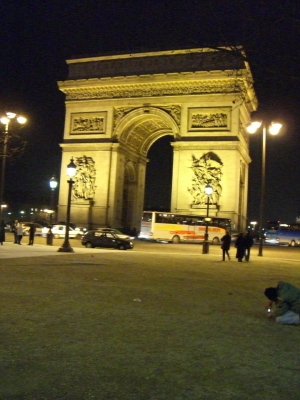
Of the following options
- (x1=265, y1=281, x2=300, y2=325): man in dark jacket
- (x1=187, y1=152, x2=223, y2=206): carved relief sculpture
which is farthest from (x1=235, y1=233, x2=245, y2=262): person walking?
(x1=187, y1=152, x2=223, y2=206): carved relief sculpture

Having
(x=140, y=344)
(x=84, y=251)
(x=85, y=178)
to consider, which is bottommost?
(x=84, y=251)

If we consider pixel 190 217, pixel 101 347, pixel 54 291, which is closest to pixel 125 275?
pixel 54 291

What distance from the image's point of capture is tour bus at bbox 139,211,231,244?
42847 mm

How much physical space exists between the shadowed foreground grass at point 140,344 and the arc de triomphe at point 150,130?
107 feet

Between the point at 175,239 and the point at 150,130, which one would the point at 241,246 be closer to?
the point at 175,239

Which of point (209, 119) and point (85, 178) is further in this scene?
point (85, 178)

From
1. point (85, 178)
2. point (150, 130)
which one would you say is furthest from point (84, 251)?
point (150, 130)

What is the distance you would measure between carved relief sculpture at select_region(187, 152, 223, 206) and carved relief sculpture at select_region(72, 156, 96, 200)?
9581mm

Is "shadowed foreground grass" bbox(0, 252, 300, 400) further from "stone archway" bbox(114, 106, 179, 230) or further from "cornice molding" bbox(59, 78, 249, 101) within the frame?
"stone archway" bbox(114, 106, 179, 230)

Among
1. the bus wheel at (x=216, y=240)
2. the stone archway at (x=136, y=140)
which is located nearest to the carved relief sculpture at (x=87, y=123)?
the stone archway at (x=136, y=140)

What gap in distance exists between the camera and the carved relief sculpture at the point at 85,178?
157 feet

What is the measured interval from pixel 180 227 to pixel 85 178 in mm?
10445

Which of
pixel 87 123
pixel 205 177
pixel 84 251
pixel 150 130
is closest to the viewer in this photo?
pixel 84 251

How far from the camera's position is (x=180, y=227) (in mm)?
44156
